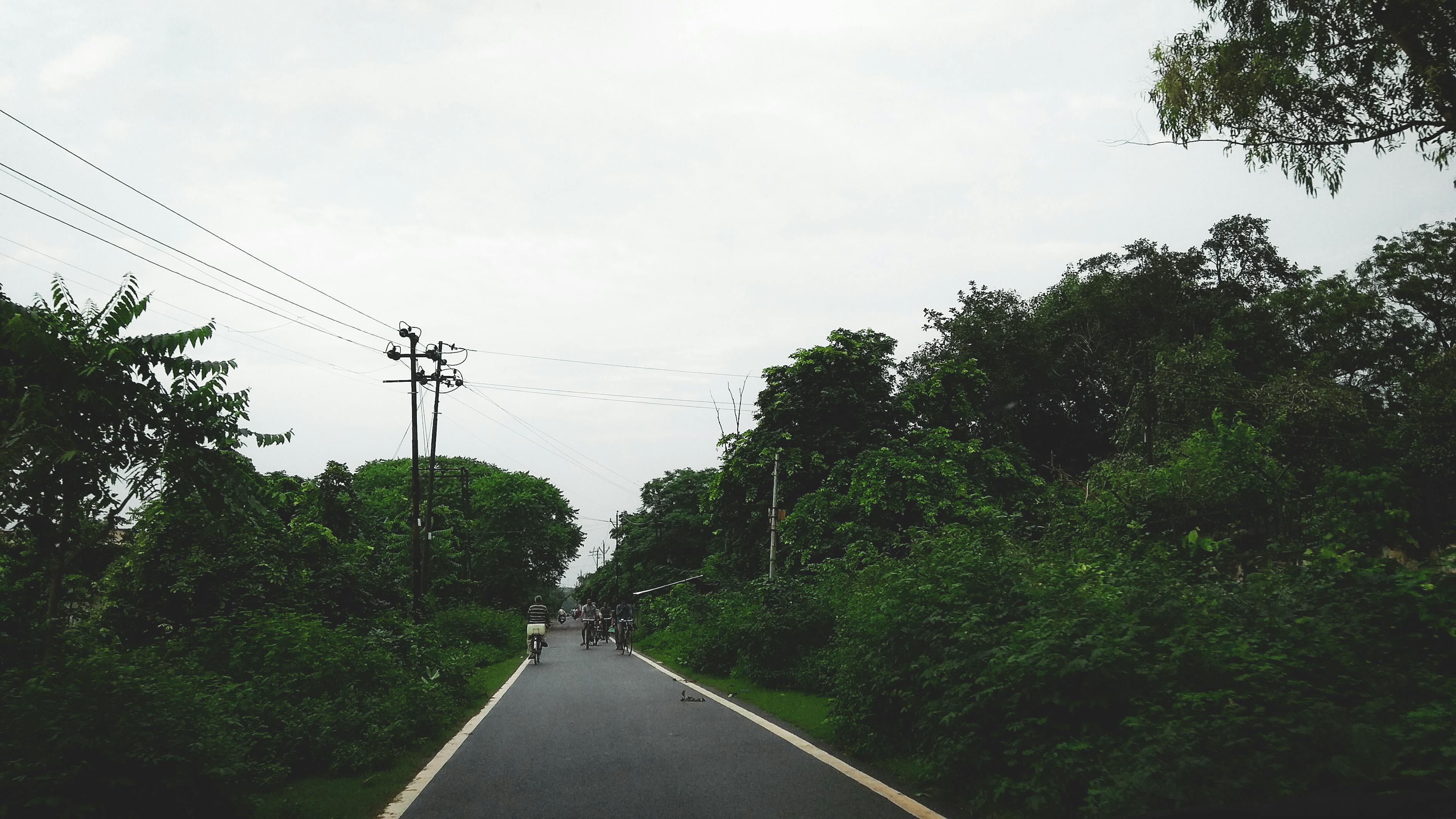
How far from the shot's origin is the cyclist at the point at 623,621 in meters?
32.2

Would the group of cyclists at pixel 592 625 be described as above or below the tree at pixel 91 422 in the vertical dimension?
below

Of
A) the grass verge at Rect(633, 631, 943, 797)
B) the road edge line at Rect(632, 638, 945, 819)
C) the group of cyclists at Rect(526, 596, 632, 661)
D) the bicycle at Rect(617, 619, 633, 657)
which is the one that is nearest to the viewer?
the road edge line at Rect(632, 638, 945, 819)

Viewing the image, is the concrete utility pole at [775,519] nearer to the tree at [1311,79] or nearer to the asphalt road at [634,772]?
the asphalt road at [634,772]

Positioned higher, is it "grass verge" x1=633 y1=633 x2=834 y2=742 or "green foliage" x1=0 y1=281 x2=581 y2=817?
"green foliage" x1=0 y1=281 x2=581 y2=817

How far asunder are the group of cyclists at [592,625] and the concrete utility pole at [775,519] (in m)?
6.69

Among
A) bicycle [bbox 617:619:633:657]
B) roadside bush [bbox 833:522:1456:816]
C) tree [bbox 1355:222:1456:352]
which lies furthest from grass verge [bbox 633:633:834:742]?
tree [bbox 1355:222:1456:352]

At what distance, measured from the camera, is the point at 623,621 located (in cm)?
3244

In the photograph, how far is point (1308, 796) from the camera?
366 cm

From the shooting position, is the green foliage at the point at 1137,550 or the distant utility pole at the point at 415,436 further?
the distant utility pole at the point at 415,436

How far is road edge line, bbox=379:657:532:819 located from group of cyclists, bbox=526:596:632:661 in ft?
40.6

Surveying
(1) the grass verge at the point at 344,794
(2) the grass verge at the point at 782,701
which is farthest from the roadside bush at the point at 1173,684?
(1) the grass verge at the point at 344,794

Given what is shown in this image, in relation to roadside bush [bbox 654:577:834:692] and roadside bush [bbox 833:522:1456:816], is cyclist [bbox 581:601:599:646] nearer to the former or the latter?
roadside bush [bbox 654:577:834:692]

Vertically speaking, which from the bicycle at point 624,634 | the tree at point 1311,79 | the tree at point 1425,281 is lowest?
the bicycle at point 624,634

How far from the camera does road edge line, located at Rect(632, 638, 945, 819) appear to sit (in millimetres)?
6266
